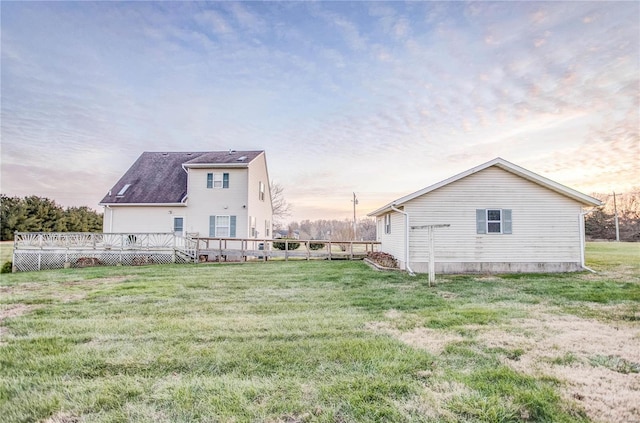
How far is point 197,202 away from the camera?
18.4 m

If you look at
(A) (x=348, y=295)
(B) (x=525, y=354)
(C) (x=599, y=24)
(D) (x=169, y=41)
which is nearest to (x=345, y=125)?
(D) (x=169, y=41)

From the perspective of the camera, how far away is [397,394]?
299 cm

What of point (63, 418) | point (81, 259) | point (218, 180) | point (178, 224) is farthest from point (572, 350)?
point (178, 224)

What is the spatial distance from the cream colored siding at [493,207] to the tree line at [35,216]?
37.2 meters

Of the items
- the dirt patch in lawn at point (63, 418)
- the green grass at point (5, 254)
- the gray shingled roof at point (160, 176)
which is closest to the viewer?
the dirt patch in lawn at point (63, 418)

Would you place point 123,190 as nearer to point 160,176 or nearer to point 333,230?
point 160,176

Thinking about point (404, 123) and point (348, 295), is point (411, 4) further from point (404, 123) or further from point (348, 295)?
point (348, 295)

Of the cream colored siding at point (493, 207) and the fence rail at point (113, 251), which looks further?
the fence rail at point (113, 251)

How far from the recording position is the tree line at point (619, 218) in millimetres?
39906

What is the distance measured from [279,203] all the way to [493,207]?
27044mm

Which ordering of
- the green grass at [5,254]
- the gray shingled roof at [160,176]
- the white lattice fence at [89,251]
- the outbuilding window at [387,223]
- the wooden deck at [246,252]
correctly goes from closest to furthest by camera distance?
the white lattice fence at [89,251] < the outbuilding window at [387,223] < the wooden deck at [246,252] < the green grass at [5,254] < the gray shingled roof at [160,176]

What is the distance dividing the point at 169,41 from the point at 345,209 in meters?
30.4

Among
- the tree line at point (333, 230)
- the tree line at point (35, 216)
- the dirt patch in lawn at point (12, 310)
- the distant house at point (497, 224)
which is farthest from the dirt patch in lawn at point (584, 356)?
the tree line at point (35, 216)

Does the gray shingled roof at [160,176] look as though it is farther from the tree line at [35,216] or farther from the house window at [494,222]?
the tree line at [35,216]
